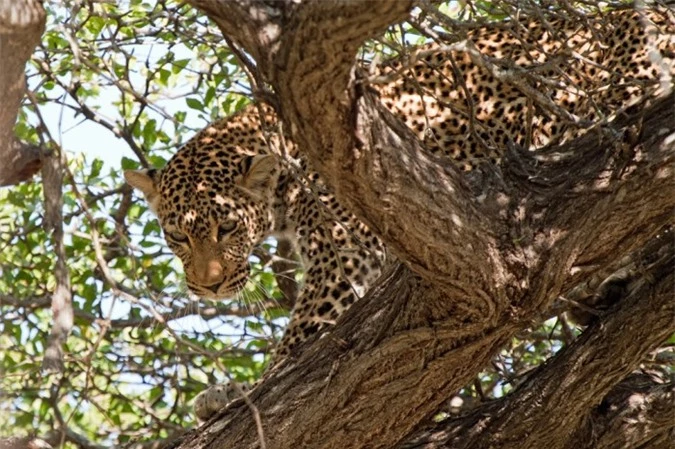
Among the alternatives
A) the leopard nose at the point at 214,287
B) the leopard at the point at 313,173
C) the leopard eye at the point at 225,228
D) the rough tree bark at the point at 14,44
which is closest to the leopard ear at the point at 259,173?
the leopard at the point at 313,173

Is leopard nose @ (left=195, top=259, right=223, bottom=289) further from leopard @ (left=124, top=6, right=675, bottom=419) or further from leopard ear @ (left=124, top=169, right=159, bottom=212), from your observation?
leopard ear @ (left=124, top=169, right=159, bottom=212)

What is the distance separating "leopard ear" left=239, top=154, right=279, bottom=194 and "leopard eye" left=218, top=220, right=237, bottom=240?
21 centimetres

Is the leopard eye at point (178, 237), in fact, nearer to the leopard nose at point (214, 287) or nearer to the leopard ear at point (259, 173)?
the leopard nose at point (214, 287)

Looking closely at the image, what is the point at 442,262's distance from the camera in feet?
13.7

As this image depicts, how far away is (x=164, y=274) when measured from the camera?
7340 mm

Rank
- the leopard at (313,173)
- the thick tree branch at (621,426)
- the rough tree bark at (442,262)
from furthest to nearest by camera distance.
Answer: the leopard at (313,173) → the thick tree branch at (621,426) → the rough tree bark at (442,262)

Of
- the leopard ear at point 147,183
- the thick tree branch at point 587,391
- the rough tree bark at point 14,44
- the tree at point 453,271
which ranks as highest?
the leopard ear at point 147,183

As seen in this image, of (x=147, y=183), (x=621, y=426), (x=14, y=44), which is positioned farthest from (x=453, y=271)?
(x=147, y=183)

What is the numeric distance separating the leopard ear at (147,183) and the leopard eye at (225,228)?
1.53 feet

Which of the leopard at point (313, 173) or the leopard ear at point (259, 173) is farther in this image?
the leopard ear at point (259, 173)

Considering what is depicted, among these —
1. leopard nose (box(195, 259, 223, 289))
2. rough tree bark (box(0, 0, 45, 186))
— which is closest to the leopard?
leopard nose (box(195, 259, 223, 289))

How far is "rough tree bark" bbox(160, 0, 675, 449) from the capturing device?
Result: 3.40m

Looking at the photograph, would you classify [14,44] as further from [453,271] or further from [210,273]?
[210,273]

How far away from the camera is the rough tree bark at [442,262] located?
3396 mm
